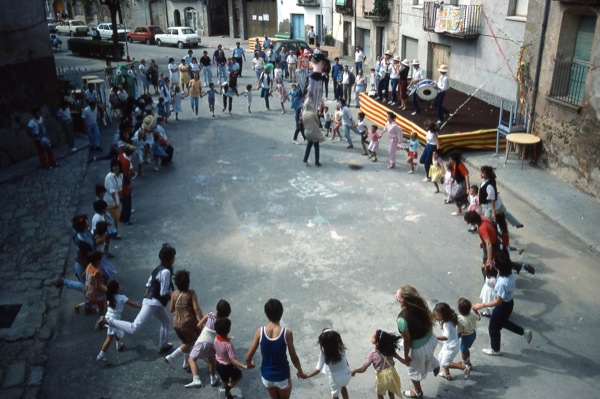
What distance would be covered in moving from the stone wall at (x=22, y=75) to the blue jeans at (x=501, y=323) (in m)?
12.9

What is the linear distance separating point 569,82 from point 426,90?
470cm

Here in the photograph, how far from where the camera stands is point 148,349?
7.16 meters

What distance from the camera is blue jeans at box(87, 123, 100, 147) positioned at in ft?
50.0

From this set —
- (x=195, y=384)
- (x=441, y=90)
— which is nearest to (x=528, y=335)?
(x=195, y=384)

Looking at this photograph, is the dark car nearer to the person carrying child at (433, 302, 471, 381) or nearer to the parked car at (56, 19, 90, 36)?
the person carrying child at (433, 302, 471, 381)

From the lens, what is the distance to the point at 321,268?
29.7ft

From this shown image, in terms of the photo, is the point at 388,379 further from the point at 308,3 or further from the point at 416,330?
the point at 308,3

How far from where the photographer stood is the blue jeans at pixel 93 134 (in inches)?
600

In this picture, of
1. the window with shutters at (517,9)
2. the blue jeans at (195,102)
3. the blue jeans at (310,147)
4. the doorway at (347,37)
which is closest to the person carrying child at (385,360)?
the blue jeans at (310,147)

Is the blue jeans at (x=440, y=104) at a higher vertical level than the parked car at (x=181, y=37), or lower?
lower

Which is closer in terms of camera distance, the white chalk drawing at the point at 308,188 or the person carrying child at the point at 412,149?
the white chalk drawing at the point at 308,188

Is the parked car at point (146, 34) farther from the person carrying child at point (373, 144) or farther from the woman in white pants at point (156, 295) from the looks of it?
the woman in white pants at point (156, 295)

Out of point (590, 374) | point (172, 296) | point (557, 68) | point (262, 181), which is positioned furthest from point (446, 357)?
point (557, 68)

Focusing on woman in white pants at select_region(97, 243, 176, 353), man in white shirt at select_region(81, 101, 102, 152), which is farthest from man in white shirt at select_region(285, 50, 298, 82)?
woman in white pants at select_region(97, 243, 176, 353)
